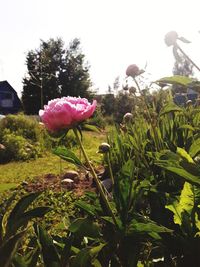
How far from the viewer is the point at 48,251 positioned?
4.09 ft

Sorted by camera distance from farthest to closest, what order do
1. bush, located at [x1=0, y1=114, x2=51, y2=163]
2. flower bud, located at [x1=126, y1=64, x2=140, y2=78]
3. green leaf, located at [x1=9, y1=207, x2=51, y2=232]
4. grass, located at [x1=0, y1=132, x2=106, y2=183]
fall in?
bush, located at [x1=0, y1=114, x2=51, y2=163] → grass, located at [x1=0, y1=132, x2=106, y2=183] → flower bud, located at [x1=126, y1=64, x2=140, y2=78] → green leaf, located at [x1=9, y1=207, x2=51, y2=232]

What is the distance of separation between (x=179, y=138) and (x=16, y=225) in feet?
5.59

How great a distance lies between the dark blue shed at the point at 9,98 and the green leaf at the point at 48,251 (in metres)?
34.1

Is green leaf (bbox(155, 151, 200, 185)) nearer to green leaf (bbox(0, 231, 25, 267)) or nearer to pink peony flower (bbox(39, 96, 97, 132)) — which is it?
pink peony flower (bbox(39, 96, 97, 132))

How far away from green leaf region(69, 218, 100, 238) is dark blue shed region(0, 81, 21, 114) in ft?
112

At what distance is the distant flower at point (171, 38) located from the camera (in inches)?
53.1

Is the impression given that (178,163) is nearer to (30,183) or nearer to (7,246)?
(7,246)

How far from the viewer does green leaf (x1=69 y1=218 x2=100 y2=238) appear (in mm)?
1300

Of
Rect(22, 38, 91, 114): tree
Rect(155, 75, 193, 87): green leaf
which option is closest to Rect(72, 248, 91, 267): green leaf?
Rect(155, 75, 193, 87): green leaf

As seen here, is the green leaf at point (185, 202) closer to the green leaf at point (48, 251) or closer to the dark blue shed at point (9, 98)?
the green leaf at point (48, 251)

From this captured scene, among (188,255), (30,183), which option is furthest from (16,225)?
(30,183)

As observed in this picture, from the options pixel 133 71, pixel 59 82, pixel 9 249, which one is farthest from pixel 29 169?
pixel 59 82

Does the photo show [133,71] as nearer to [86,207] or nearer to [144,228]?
[86,207]

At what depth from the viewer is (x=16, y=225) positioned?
107cm
